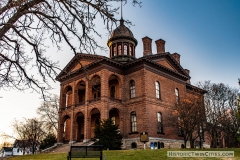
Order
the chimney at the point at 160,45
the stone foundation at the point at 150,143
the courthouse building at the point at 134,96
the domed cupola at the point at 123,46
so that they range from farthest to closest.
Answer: the domed cupola at the point at 123,46 < the chimney at the point at 160,45 < the courthouse building at the point at 134,96 < the stone foundation at the point at 150,143

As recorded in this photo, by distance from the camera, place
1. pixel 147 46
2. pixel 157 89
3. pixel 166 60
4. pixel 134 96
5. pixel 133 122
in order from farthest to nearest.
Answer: pixel 147 46 < pixel 166 60 < pixel 157 89 < pixel 134 96 < pixel 133 122

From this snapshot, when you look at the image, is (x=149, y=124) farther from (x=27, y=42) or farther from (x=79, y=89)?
(x=27, y=42)

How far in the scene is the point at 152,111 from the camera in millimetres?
31031

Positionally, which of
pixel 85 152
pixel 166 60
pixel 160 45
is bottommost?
pixel 85 152

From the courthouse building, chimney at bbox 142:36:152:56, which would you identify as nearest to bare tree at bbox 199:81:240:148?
the courthouse building

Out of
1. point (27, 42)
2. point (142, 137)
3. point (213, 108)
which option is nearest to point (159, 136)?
point (142, 137)

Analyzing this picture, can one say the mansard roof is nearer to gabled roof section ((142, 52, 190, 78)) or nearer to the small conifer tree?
gabled roof section ((142, 52, 190, 78))

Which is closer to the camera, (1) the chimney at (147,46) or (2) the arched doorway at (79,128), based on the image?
(1) the chimney at (147,46)

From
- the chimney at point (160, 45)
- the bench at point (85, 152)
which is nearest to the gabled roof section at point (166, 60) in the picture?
the chimney at point (160, 45)

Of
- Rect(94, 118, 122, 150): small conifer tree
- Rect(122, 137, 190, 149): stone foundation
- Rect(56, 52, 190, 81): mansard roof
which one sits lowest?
Rect(122, 137, 190, 149): stone foundation

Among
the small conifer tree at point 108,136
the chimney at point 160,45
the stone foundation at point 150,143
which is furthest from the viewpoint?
the chimney at point 160,45

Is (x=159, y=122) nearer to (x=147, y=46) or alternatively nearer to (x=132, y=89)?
(x=132, y=89)

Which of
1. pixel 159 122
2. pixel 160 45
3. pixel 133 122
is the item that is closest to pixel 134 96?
pixel 133 122

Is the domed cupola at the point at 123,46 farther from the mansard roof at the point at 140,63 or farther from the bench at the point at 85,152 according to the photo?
the bench at the point at 85,152
